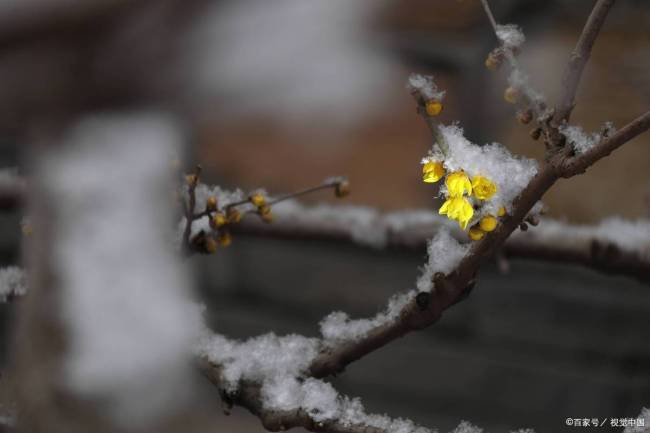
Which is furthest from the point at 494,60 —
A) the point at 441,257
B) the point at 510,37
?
the point at 441,257

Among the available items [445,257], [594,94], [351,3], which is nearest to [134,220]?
[445,257]

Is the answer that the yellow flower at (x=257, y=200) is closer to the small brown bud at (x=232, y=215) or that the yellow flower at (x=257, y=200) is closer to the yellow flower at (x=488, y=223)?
the small brown bud at (x=232, y=215)

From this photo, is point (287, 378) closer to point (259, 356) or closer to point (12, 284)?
point (259, 356)

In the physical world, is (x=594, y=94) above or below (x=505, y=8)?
below

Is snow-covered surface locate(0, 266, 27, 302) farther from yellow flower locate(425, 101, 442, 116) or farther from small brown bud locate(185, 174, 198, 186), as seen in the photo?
yellow flower locate(425, 101, 442, 116)

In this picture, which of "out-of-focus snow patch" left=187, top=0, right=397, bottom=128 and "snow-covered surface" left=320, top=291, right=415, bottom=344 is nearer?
"snow-covered surface" left=320, top=291, right=415, bottom=344

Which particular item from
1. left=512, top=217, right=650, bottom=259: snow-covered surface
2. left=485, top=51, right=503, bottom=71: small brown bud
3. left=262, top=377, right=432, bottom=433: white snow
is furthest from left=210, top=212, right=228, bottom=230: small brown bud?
left=512, top=217, right=650, bottom=259: snow-covered surface

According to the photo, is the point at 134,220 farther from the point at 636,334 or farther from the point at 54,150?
the point at 636,334
